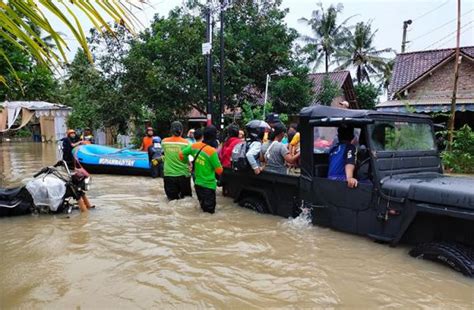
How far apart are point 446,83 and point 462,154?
7235 millimetres

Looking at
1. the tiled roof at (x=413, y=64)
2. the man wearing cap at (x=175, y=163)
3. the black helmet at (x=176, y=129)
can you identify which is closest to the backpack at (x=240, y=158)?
the man wearing cap at (x=175, y=163)

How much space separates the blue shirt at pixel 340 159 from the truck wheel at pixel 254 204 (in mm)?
1548

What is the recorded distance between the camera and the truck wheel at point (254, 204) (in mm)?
6536

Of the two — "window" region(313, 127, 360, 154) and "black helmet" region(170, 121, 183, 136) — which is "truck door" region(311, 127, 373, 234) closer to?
"window" region(313, 127, 360, 154)

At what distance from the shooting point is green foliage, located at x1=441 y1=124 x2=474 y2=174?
1279 centimetres

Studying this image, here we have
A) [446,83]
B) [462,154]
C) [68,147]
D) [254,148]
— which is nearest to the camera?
[254,148]

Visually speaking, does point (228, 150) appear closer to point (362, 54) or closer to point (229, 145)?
point (229, 145)

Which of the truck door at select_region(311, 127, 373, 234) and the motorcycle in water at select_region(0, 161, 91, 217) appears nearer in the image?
the truck door at select_region(311, 127, 373, 234)

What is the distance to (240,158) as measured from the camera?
6520 millimetres

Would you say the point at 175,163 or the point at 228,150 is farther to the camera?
the point at 228,150

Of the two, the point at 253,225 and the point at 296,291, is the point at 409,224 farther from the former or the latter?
the point at 253,225

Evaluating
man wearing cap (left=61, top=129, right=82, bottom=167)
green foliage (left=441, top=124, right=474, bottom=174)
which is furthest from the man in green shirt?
green foliage (left=441, top=124, right=474, bottom=174)

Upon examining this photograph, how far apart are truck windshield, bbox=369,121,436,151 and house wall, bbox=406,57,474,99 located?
1477 cm

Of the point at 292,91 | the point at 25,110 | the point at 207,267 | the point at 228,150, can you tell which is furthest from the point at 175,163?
the point at 292,91
